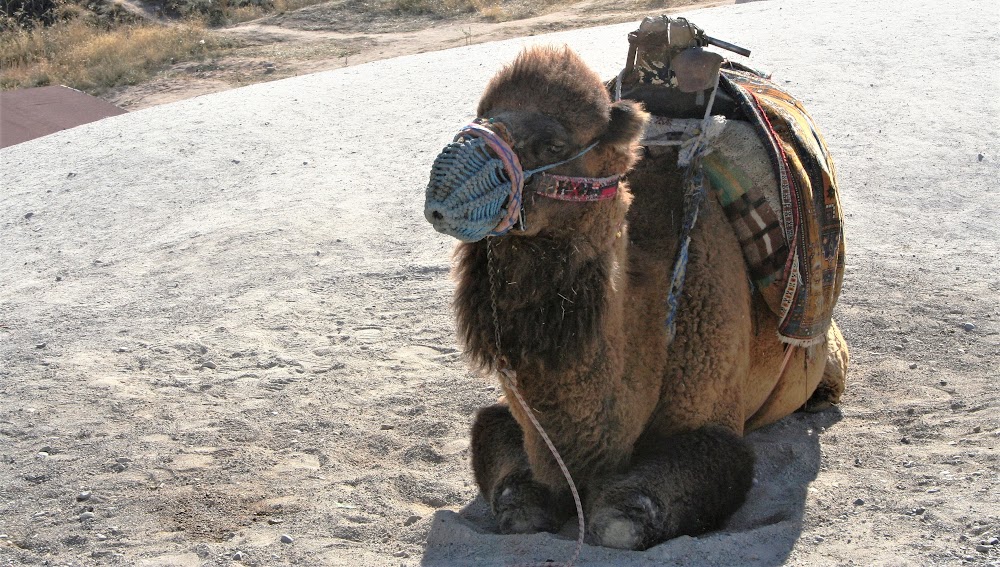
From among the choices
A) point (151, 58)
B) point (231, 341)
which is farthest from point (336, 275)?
point (151, 58)

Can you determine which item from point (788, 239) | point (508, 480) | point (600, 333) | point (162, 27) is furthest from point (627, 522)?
point (162, 27)

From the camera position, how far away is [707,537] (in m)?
3.66

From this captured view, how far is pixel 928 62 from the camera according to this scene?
1000 cm

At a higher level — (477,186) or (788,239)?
(477,186)

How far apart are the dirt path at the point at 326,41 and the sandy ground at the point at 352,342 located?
20.6 feet

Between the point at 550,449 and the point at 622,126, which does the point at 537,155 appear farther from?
the point at 550,449

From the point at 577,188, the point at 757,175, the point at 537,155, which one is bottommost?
the point at 757,175

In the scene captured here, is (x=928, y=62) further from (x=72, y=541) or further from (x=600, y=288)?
(x=72, y=541)

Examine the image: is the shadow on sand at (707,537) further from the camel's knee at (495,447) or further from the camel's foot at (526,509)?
the camel's knee at (495,447)

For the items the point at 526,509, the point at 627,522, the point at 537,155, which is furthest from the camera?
the point at 526,509

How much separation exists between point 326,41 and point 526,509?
17349 millimetres

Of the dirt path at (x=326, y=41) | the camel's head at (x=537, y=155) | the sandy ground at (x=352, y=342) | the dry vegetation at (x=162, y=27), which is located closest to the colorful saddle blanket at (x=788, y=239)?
the sandy ground at (x=352, y=342)

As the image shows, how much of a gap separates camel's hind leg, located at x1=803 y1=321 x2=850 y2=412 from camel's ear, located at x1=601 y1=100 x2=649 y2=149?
1918 mm

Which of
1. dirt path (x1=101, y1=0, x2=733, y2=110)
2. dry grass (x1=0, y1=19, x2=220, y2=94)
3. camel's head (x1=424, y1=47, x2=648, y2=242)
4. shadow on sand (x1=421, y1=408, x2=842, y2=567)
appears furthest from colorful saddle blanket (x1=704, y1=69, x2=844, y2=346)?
dry grass (x1=0, y1=19, x2=220, y2=94)
